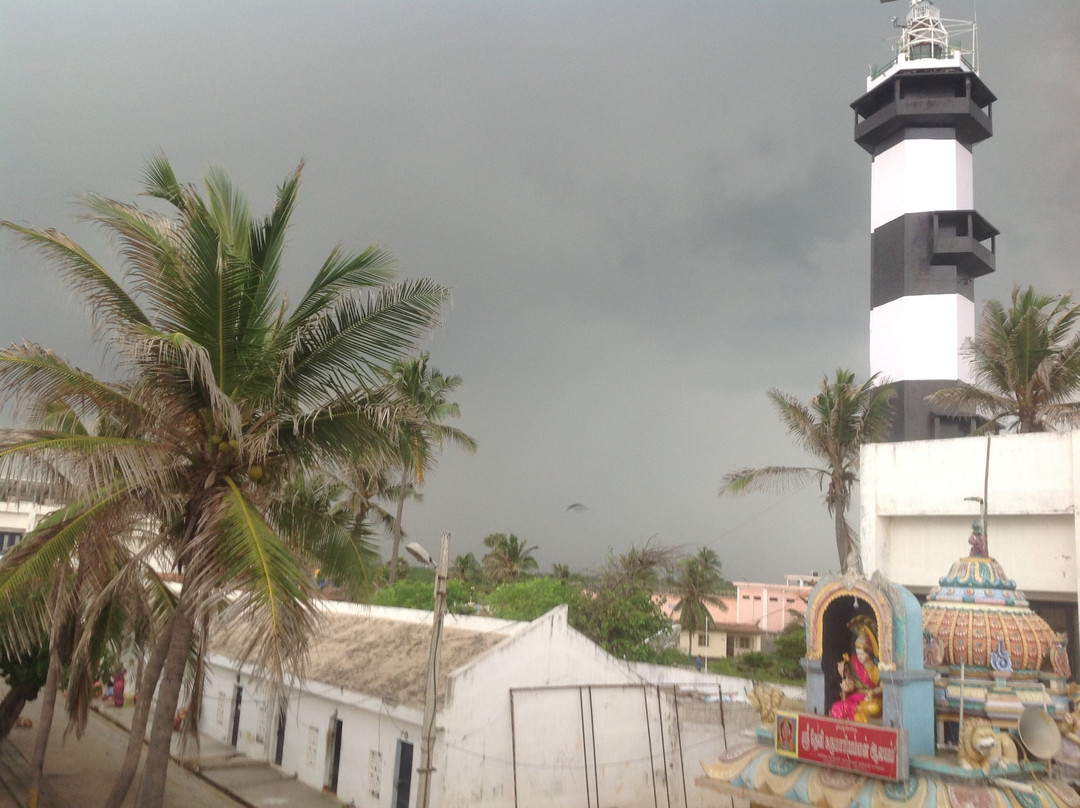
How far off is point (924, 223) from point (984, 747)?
27.1 metres

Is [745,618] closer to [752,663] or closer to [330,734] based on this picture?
[752,663]

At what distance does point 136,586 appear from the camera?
1288cm

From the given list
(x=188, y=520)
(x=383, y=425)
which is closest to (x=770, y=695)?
(x=383, y=425)

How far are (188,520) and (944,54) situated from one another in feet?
119

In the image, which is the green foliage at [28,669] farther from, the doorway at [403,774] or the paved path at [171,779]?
the doorway at [403,774]

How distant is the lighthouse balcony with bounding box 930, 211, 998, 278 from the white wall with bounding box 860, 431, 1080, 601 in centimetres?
1360

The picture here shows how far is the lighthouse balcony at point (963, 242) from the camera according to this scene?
31.5 metres

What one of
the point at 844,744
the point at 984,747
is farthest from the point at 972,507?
the point at 844,744

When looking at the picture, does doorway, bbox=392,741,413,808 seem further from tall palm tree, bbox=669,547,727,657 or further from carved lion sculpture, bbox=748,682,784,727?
tall palm tree, bbox=669,547,727,657

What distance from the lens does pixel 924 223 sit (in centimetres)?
3253

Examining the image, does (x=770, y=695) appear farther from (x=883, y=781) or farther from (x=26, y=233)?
(x=26, y=233)

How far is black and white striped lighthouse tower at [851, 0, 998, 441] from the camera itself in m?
31.2

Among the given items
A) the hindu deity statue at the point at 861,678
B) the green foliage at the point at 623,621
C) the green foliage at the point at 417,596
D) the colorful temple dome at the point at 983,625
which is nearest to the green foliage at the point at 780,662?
the green foliage at the point at 623,621

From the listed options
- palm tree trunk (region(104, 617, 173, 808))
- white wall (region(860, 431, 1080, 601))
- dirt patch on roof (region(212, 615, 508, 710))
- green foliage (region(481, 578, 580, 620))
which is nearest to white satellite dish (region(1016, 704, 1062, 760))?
white wall (region(860, 431, 1080, 601))
